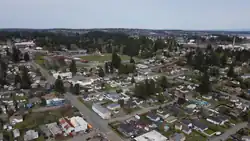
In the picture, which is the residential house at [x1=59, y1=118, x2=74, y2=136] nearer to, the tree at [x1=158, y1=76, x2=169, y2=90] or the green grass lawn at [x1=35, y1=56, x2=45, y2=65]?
the tree at [x1=158, y1=76, x2=169, y2=90]

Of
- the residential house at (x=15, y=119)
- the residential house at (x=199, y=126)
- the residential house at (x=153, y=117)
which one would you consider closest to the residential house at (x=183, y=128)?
the residential house at (x=199, y=126)

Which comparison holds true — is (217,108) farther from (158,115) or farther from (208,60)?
(208,60)

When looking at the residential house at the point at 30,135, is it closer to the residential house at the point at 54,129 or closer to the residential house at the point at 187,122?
the residential house at the point at 54,129

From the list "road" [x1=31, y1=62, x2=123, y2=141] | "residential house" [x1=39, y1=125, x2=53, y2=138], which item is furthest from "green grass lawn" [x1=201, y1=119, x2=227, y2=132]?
"residential house" [x1=39, y1=125, x2=53, y2=138]

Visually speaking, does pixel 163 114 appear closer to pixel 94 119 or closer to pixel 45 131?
pixel 94 119

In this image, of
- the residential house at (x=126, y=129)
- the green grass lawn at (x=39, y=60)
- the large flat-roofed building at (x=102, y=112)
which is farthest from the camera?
the green grass lawn at (x=39, y=60)

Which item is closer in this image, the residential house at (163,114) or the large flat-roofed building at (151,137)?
the large flat-roofed building at (151,137)
